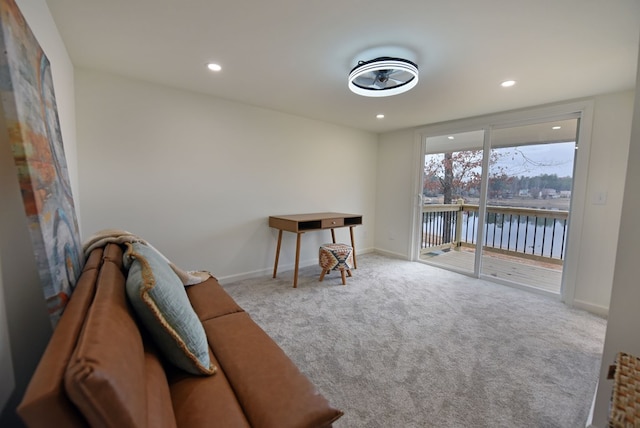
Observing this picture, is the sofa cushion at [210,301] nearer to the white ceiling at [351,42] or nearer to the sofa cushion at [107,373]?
the sofa cushion at [107,373]

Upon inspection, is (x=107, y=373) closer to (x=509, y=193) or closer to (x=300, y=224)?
(x=300, y=224)

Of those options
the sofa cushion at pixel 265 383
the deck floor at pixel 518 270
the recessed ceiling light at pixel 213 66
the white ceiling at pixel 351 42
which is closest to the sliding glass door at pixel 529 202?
the deck floor at pixel 518 270

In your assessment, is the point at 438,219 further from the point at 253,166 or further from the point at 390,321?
the point at 253,166

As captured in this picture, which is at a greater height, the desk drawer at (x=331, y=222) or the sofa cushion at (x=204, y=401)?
the desk drawer at (x=331, y=222)

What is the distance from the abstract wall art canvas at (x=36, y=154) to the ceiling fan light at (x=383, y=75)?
5.74 ft

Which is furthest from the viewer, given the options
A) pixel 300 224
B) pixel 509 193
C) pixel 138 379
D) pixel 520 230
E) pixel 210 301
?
pixel 520 230

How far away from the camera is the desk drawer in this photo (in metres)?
3.29

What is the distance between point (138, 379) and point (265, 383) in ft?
1.51

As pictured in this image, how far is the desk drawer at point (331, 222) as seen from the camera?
130 inches

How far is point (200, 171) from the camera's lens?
2.87 metres

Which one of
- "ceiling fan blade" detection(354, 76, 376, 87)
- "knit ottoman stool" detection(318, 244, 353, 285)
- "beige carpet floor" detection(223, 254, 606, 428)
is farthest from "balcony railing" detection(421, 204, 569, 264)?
"ceiling fan blade" detection(354, 76, 376, 87)

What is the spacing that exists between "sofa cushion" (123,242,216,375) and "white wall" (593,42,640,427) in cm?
181

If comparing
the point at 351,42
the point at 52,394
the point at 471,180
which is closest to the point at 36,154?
the point at 52,394

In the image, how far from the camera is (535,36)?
1.64 meters
